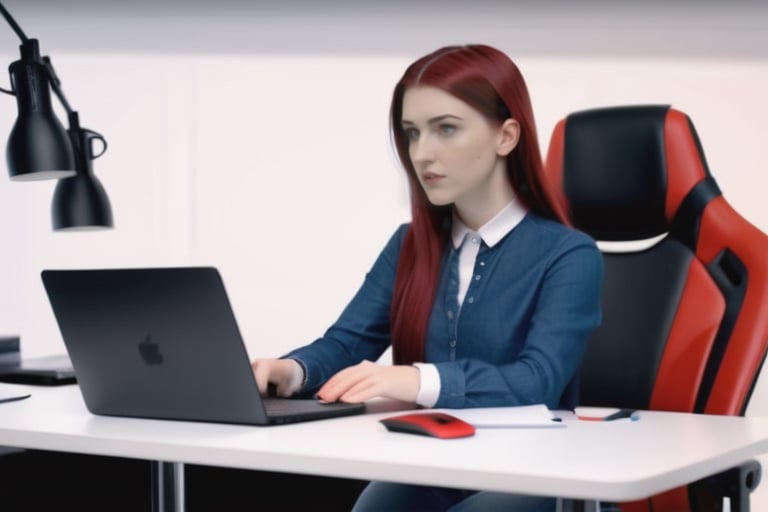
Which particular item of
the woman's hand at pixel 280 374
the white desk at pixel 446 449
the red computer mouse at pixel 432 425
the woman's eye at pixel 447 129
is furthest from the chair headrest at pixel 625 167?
the red computer mouse at pixel 432 425

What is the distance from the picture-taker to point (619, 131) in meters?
1.79

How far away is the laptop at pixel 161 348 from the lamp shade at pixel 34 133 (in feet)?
1.31

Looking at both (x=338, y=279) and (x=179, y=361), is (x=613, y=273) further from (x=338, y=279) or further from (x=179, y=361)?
(x=338, y=279)

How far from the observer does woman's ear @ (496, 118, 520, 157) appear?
5.01 feet

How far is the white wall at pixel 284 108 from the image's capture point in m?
2.85

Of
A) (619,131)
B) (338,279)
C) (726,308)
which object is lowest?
(338,279)

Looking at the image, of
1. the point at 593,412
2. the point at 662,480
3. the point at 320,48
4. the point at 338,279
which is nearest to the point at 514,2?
the point at 320,48

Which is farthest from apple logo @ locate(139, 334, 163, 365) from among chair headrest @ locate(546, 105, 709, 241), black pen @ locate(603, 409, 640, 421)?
chair headrest @ locate(546, 105, 709, 241)

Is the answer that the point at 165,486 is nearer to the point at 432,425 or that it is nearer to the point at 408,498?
the point at 408,498

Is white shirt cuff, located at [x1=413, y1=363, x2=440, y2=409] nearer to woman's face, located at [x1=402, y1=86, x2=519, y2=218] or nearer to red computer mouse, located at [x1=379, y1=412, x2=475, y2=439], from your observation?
red computer mouse, located at [x1=379, y1=412, x2=475, y2=439]

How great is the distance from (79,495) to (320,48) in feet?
5.37

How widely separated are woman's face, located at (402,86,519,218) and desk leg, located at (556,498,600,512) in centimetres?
60

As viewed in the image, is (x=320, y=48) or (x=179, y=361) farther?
(x=320, y=48)

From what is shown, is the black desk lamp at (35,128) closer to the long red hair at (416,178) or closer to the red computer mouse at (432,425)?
the long red hair at (416,178)
